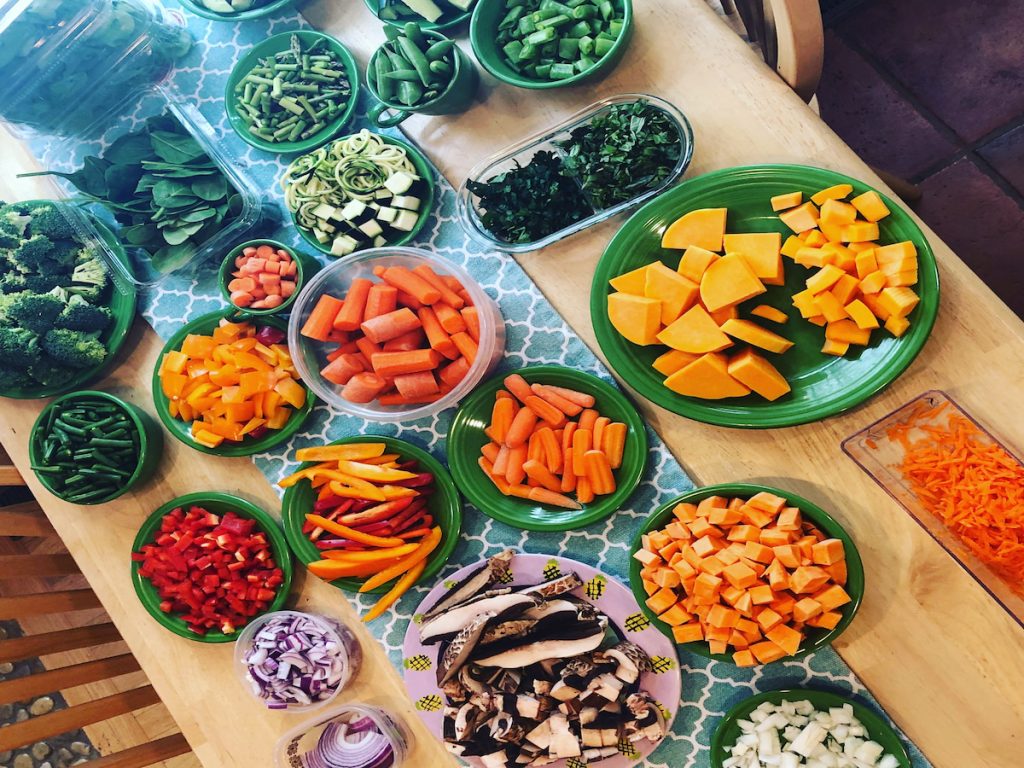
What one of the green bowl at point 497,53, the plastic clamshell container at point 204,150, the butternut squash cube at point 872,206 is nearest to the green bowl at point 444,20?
the green bowl at point 497,53

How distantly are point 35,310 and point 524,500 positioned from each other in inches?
51.4

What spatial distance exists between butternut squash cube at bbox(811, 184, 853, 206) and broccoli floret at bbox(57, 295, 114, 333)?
1.78 metres

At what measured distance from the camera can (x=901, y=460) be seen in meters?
1.76

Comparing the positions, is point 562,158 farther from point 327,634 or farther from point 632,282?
point 327,634

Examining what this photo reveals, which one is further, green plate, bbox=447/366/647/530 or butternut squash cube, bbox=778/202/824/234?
green plate, bbox=447/366/647/530

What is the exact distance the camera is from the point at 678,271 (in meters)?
1.85

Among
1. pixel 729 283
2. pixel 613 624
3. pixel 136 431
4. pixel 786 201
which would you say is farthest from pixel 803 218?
pixel 136 431

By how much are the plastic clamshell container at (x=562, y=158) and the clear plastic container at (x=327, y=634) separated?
101 centimetres

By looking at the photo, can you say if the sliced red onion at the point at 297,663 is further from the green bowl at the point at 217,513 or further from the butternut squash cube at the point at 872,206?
the butternut squash cube at the point at 872,206

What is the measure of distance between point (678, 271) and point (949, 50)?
1.50m

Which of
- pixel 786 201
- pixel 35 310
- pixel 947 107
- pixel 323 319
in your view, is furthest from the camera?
pixel 947 107

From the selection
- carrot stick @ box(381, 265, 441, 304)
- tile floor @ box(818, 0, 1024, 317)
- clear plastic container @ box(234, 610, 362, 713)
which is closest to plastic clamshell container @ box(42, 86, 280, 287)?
carrot stick @ box(381, 265, 441, 304)

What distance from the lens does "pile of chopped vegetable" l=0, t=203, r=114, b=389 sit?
2148 millimetres

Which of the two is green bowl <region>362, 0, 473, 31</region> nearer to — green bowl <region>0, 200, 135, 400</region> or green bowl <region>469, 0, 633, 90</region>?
green bowl <region>469, 0, 633, 90</region>
